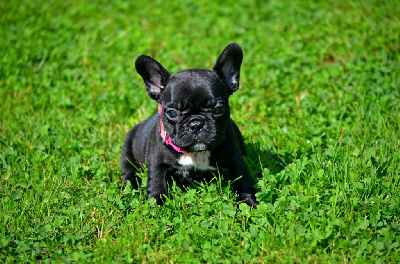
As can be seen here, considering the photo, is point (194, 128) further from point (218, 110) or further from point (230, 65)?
point (230, 65)

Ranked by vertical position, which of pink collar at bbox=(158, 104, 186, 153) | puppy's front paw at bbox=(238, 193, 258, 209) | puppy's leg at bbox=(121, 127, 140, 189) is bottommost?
puppy's front paw at bbox=(238, 193, 258, 209)

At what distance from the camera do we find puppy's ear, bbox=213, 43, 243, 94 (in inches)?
172

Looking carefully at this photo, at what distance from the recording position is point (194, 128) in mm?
4113

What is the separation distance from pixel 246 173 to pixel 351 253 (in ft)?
4.15

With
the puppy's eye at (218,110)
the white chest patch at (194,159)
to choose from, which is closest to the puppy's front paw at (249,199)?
the white chest patch at (194,159)

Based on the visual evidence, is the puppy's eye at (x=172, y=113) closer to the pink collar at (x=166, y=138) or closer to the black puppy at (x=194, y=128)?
the black puppy at (x=194, y=128)

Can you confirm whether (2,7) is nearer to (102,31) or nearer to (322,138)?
(102,31)

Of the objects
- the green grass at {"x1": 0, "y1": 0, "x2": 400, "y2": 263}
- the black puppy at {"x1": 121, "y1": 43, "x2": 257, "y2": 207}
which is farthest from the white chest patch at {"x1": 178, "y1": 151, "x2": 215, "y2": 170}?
the green grass at {"x1": 0, "y1": 0, "x2": 400, "y2": 263}

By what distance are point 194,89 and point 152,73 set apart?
561mm

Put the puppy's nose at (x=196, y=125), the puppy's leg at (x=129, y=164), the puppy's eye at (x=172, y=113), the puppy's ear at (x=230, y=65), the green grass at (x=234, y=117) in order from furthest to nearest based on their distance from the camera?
the puppy's leg at (x=129, y=164), the puppy's ear at (x=230, y=65), the puppy's eye at (x=172, y=113), the puppy's nose at (x=196, y=125), the green grass at (x=234, y=117)

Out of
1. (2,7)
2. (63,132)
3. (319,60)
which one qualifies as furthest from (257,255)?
(2,7)

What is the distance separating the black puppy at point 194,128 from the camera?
415 cm

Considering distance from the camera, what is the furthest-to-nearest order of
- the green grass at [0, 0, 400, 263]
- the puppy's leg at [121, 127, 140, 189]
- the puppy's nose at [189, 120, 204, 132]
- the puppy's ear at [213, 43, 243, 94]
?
the puppy's leg at [121, 127, 140, 189]
the puppy's ear at [213, 43, 243, 94]
the puppy's nose at [189, 120, 204, 132]
the green grass at [0, 0, 400, 263]

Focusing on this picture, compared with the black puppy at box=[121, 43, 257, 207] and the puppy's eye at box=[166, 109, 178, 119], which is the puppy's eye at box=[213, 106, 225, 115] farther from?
the puppy's eye at box=[166, 109, 178, 119]
